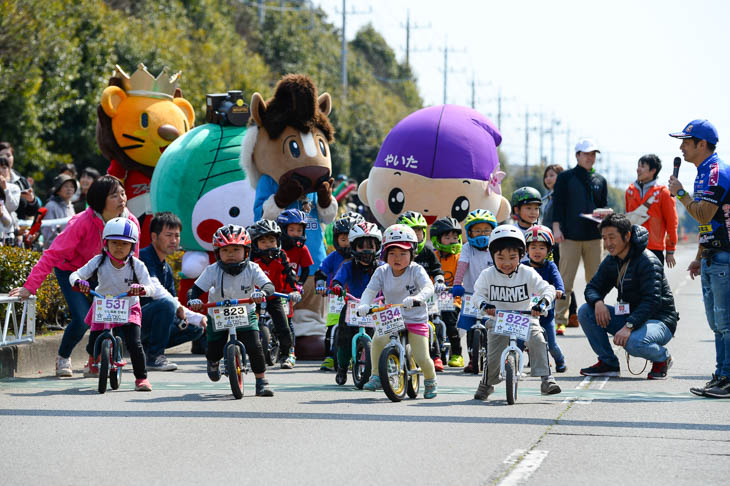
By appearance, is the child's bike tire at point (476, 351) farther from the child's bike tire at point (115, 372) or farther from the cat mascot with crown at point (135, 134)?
the cat mascot with crown at point (135, 134)

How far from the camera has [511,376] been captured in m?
8.80

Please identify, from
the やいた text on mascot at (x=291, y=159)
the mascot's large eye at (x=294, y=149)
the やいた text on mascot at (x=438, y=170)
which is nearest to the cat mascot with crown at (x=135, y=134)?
the やいた text on mascot at (x=291, y=159)

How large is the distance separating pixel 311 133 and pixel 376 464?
23.6ft

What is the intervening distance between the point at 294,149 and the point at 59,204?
18.0 ft

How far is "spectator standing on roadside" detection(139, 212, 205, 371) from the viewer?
1114 cm

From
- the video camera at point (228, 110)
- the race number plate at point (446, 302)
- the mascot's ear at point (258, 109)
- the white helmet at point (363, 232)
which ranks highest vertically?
the video camera at point (228, 110)

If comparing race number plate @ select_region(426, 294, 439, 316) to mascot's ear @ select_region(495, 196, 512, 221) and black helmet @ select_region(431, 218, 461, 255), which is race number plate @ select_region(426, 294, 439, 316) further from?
mascot's ear @ select_region(495, 196, 512, 221)

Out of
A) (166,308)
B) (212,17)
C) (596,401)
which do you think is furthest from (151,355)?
(212,17)

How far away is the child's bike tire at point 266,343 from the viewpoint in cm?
1069

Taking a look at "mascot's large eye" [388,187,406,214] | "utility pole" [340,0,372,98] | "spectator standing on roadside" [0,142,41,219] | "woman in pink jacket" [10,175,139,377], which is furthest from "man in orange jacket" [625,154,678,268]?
"utility pole" [340,0,372,98]

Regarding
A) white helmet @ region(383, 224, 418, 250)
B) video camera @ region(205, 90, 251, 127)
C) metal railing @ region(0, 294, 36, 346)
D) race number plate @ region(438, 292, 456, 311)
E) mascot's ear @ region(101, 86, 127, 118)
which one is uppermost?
mascot's ear @ region(101, 86, 127, 118)

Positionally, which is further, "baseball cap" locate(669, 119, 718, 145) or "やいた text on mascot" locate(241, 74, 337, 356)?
"やいた text on mascot" locate(241, 74, 337, 356)

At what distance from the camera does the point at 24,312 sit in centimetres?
1069

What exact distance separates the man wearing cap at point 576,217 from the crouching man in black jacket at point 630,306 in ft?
13.9
